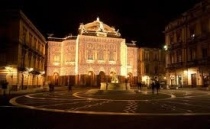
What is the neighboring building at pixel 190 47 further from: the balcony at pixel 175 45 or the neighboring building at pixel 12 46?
the neighboring building at pixel 12 46

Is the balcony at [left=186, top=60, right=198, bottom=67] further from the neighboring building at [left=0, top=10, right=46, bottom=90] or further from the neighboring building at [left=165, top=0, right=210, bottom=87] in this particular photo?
the neighboring building at [left=0, top=10, right=46, bottom=90]

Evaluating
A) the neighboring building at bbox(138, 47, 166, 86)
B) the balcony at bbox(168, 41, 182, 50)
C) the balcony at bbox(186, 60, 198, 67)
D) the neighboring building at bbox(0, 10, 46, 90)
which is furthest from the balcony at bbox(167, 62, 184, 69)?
the neighboring building at bbox(0, 10, 46, 90)

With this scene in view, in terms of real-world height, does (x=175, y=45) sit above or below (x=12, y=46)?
above

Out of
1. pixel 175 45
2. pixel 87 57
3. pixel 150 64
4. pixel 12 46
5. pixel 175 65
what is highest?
pixel 175 45

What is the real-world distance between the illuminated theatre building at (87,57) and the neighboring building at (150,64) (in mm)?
9856

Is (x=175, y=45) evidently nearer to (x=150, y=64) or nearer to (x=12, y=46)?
(x=150, y=64)

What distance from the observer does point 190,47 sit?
162 ft

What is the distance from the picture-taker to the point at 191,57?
162 feet

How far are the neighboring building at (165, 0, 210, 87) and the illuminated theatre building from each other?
14.8 metres

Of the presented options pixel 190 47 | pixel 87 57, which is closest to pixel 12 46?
pixel 87 57

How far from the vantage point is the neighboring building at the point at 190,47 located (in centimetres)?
4478

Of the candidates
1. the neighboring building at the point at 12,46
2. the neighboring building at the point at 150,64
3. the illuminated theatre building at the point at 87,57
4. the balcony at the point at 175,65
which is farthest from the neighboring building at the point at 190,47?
the neighboring building at the point at 12,46

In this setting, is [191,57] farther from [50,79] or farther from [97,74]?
[50,79]

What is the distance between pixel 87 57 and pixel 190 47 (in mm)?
25808
